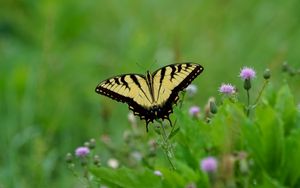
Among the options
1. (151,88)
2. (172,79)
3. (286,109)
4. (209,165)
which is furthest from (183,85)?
(209,165)

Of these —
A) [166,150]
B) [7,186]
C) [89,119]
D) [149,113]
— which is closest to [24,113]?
[89,119]

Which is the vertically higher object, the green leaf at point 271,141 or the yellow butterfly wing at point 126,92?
the yellow butterfly wing at point 126,92

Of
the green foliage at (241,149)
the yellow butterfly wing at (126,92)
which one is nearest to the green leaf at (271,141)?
the green foliage at (241,149)

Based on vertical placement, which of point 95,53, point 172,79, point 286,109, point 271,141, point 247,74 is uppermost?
point 95,53

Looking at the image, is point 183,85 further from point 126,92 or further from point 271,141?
point 271,141

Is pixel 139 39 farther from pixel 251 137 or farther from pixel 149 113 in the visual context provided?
pixel 251 137

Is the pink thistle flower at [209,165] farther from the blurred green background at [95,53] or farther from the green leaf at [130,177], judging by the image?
the blurred green background at [95,53]

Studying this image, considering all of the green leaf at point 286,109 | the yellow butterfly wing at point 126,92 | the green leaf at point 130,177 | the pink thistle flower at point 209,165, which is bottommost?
the pink thistle flower at point 209,165
